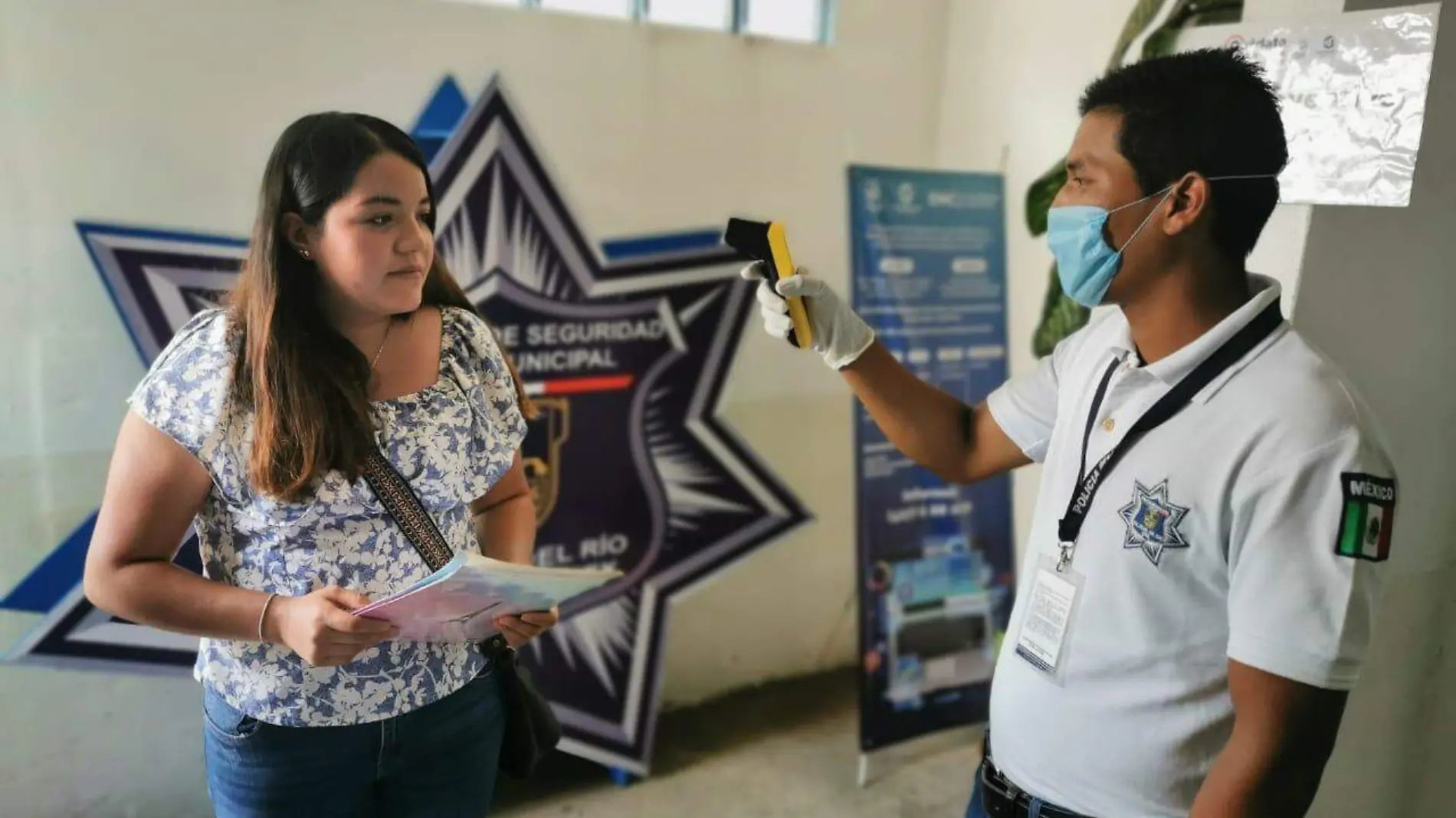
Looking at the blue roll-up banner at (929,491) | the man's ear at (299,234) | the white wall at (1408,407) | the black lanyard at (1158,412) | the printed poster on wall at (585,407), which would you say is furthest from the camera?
the blue roll-up banner at (929,491)

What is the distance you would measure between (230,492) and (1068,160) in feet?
3.63

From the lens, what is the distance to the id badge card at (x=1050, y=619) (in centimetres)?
107

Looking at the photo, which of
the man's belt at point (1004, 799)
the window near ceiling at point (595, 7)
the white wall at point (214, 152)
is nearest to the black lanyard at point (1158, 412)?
the man's belt at point (1004, 799)

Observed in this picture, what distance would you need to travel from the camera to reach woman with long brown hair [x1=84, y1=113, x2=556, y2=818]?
102cm

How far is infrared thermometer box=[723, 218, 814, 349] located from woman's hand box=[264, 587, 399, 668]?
0.66 meters

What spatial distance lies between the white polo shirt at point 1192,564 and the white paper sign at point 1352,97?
547 millimetres

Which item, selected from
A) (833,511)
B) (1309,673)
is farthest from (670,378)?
(1309,673)

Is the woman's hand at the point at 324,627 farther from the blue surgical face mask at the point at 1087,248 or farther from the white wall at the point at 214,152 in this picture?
the white wall at the point at 214,152

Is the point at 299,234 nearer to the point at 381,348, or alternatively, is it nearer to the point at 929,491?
the point at 381,348

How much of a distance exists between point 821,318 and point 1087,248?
0.39 metres

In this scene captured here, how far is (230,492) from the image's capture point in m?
1.04

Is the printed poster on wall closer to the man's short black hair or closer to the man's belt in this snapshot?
the man's belt

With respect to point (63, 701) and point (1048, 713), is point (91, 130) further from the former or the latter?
point (1048, 713)

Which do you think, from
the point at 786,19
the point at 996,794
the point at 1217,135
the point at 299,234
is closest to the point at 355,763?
the point at 299,234
